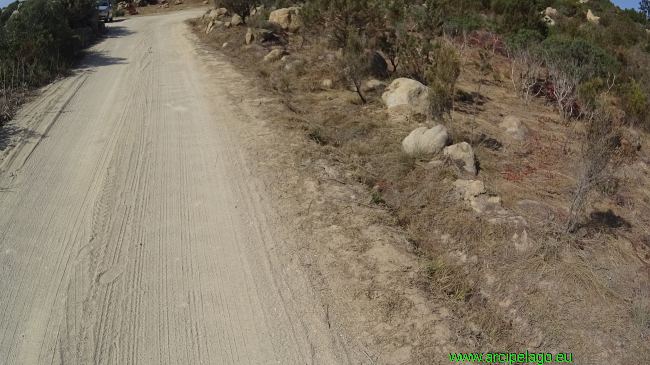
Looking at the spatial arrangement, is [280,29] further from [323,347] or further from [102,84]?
[323,347]

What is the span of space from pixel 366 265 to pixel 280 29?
1380cm

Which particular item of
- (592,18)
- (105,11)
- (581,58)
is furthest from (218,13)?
(592,18)

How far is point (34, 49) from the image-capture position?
42.3 ft

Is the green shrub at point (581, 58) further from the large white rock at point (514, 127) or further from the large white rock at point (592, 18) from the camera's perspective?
the large white rock at point (592, 18)

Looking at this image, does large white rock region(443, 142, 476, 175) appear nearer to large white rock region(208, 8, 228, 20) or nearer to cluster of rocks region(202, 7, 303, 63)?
cluster of rocks region(202, 7, 303, 63)

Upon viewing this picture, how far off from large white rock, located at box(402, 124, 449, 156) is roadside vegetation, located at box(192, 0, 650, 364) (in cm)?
2

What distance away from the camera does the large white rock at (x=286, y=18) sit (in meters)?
17.0

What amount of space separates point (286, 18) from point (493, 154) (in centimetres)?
1226

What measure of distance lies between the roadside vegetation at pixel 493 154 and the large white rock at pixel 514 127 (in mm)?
34

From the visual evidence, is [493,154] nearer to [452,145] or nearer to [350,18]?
[452,145]

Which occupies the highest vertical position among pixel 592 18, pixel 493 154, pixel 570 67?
pixel 592 18

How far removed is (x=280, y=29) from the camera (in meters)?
17.0

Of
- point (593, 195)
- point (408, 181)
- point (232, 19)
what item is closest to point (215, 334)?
point (408, 181)

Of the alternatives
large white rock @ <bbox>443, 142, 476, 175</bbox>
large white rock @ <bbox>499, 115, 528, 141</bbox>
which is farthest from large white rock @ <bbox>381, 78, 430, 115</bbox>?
large white rock @ <bbox>443, 142, 476, 175</bbox>
